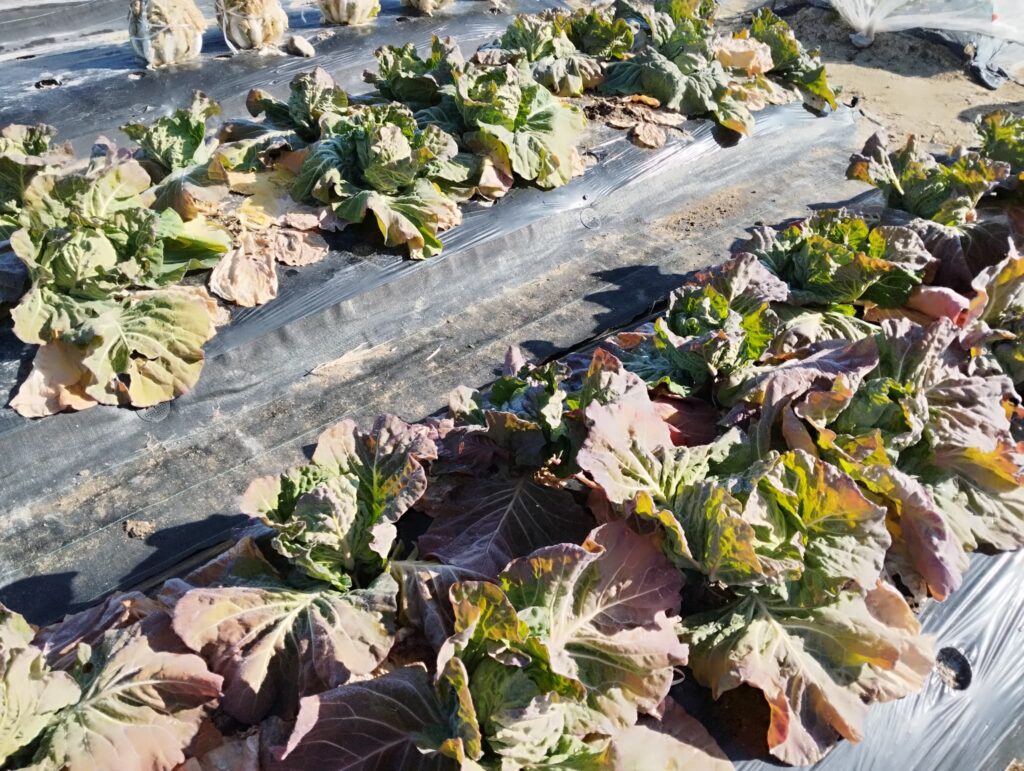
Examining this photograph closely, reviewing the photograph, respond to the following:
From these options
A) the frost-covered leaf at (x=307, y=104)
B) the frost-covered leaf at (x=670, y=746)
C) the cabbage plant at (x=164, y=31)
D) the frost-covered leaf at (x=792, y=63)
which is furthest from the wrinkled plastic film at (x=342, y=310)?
the cabbage plant at (x=164, y=31)

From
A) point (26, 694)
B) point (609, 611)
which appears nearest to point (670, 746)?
point (609, 611)

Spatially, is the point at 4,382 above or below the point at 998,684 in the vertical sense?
above

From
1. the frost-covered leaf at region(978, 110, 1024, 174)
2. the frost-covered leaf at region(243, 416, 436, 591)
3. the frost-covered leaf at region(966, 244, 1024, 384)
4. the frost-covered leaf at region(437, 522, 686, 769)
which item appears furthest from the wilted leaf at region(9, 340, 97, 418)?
the frost-covered leaf at region(978, 110, 1024, 174)

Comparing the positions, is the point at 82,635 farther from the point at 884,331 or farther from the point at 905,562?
the point at 884,331

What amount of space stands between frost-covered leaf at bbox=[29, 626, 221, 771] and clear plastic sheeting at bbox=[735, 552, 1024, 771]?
5.42 feet

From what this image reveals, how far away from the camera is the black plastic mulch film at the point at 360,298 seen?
9.80ft

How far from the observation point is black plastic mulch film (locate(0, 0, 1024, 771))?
2.99 metres

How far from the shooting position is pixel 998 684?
3.02 meters

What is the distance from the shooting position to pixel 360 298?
482cm

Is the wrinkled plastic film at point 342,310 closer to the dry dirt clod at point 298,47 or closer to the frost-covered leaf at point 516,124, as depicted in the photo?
the frost-covered leaf at point 516,124

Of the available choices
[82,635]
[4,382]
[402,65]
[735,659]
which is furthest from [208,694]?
[402,65]

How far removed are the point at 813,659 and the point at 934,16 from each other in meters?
11.5

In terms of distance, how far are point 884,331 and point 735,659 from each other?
1618 millimetres

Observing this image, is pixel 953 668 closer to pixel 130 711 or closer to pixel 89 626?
pixel 130 711
